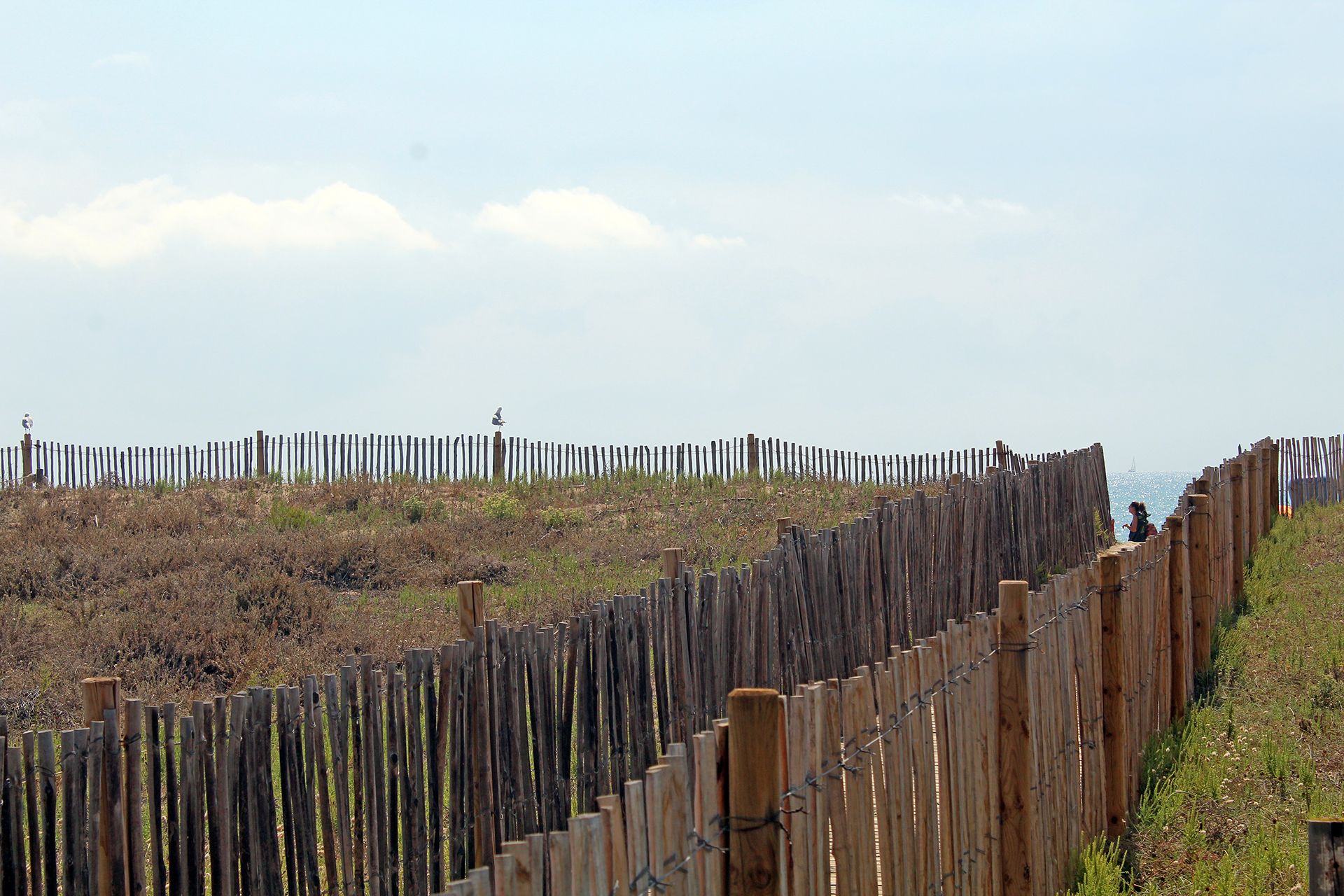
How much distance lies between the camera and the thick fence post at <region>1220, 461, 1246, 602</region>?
10.9 meters

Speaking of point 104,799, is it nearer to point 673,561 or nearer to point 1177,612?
point 673,561

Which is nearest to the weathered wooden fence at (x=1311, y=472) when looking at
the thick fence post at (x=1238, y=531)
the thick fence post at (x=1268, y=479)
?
the thick fence post at (x=1268, y=479)

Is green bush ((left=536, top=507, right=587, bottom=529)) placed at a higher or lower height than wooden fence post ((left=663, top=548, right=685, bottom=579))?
lower

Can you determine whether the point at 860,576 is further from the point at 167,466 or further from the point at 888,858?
the point at 167,466

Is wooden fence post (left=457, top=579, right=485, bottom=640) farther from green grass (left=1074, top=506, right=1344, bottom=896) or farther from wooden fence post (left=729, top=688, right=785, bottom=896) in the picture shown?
wooden fence post (left=729, top=688, right=785, bottom=896)

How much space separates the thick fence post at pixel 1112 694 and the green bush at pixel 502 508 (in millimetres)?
14602

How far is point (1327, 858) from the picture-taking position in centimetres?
280

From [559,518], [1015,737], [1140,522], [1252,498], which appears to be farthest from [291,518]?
[1015,737]

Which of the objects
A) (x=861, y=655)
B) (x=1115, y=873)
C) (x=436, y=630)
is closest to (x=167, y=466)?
(x=436, y=630)

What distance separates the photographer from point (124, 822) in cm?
468

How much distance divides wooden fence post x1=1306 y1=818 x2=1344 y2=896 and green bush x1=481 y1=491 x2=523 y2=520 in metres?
17.3

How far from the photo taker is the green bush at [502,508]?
65.2 feet

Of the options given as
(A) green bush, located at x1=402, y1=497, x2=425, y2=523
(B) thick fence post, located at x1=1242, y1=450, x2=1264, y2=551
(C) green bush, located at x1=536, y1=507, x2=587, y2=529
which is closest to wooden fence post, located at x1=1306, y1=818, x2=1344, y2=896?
(B) thick fence post, located at x1=1242, y1=450, x2=1264, y2=551

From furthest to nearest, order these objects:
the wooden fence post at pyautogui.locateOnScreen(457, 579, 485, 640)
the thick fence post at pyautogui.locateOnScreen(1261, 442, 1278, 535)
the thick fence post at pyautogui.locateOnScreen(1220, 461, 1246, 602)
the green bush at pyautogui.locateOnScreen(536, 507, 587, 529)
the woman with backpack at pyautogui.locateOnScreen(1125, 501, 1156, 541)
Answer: the green bush at pyautogui.locateOnScreen(536, 507, 587, 529) → the woman with backpack at pyautogui.locateOnScreen(1125, 501, 1156, 541) → the thick fence post at pyautogui.locateOnScreen(1261, 442, 1278, 535) → the thick fence post at pyautogui.locateOnScreen(1220, 461, 1246, 602) → the wooden fence post at pyautogui.locateOnScreen(457, 579, 485, 640)
